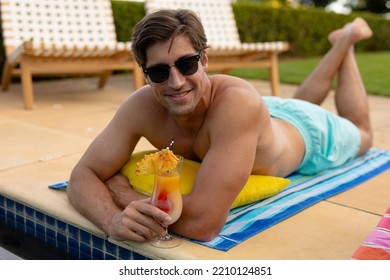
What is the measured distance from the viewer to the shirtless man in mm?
2127

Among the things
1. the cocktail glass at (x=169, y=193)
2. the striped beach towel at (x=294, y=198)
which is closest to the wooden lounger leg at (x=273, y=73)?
the striped beach towel at (x=294, y=198)

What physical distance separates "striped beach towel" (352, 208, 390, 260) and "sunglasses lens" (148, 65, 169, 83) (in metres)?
1.04

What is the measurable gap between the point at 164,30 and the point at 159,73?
176 millimetres

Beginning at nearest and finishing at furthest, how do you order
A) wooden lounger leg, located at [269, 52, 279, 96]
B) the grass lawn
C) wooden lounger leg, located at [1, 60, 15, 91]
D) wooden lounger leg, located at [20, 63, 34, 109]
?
wooden lounger leg, located at [20, 63, 34, 109] → wooden lounger leg, located at [1, 60, 15, 91] → wooden lounger leg, located at [269, 52, 279, 96] → the grass lawn

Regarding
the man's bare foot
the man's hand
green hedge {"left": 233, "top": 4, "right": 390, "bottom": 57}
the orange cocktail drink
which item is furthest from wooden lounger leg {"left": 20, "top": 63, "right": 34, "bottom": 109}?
green hedge {"left": 233, "top": 4, "right": 390, "bottom": 57}

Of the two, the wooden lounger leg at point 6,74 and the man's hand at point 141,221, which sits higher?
the man's hand at point 141,221

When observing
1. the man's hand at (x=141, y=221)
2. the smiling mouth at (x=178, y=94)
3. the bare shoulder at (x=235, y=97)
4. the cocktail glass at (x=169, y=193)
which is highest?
the smiling mouth at (x=178, y=94)

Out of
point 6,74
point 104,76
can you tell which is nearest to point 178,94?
point 6,74

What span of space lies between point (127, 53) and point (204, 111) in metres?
3.49

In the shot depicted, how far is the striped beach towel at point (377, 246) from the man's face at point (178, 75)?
896 mm

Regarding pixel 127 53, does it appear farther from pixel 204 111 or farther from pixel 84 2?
pixel 204 111

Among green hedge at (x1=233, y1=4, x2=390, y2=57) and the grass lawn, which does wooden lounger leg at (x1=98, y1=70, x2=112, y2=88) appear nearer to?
the grass lawn

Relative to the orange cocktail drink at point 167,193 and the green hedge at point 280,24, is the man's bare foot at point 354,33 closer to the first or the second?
the orange cocktail drink at point 167,193

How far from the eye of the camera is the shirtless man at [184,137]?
6.98ft
